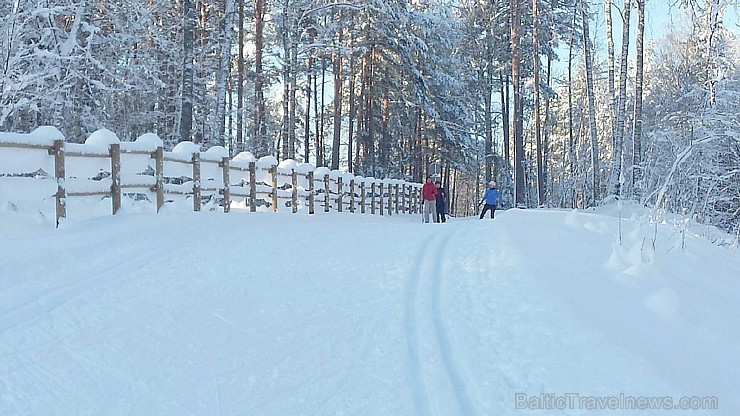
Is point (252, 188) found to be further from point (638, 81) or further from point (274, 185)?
point (638, 81)

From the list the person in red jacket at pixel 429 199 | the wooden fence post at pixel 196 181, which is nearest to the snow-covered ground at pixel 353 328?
the wooden fence post at pixel 196 181

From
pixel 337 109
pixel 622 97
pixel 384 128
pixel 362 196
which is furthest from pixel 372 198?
pixel 622 97

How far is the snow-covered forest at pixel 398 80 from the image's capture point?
11977 mm

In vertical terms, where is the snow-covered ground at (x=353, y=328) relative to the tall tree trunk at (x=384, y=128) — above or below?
below

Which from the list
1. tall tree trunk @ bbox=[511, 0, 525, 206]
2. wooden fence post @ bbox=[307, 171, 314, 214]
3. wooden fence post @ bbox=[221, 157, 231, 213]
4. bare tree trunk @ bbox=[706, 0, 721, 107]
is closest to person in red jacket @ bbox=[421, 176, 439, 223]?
wooden fence post @ bbox=[307, 171, 314, 214]

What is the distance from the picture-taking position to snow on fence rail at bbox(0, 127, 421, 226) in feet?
23.2

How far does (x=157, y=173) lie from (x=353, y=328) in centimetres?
605

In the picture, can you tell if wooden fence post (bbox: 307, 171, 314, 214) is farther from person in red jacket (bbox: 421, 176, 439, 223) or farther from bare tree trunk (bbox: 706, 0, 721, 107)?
bare tree trunk (bbox: 706, 0, 721, 107)

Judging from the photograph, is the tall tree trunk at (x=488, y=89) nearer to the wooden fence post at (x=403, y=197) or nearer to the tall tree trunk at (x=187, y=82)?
the wooden fence post at (x=403, y=197)

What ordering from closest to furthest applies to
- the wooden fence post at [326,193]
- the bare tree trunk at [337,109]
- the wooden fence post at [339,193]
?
the wooden fence post at [326,193] → the wooden fence post at [339,193] → the bare tree trunk at [337,109]

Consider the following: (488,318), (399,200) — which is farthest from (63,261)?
(399,200)

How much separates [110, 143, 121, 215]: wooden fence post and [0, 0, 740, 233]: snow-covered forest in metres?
3.45

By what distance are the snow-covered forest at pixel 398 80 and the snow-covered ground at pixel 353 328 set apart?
1784mm

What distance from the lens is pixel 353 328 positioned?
Result: 4.49m
